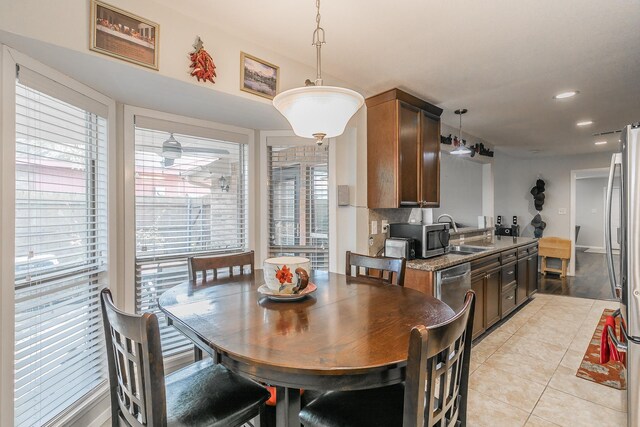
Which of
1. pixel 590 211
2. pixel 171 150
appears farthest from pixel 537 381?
pixel 590 211

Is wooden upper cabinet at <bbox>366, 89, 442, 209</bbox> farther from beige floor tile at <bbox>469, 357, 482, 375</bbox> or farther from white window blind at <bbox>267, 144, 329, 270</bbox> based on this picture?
beige floor tile at <bbox>469, 357, 482, 375</bbox>

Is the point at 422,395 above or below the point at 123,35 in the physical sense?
below

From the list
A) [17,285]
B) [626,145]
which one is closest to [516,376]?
[626,145]

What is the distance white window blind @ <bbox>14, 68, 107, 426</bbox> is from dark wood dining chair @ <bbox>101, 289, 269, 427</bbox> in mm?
691

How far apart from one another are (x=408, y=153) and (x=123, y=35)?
2.32m

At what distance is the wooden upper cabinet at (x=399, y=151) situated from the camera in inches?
113

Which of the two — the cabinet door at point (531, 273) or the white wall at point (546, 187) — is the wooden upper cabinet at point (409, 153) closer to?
the cabinet door at point (531, 273)

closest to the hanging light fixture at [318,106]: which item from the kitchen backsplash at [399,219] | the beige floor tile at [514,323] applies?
the kitchen backsplash at [399,219]

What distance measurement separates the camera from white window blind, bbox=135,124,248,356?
2.42 meters

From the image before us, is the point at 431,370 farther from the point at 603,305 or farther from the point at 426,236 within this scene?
the point at 603,305

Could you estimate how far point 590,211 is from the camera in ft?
33.7

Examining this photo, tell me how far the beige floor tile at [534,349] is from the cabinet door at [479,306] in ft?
0.82

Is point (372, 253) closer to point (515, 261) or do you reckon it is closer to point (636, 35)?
point (515, 261)

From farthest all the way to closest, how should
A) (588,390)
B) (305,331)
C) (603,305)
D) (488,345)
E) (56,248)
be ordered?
1. (603,305)
2. (488,345)
3. (588,390)
4. (56,248)
5. (305,331)
